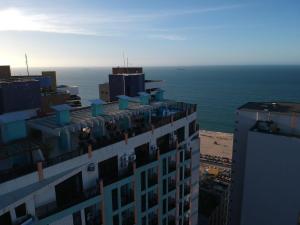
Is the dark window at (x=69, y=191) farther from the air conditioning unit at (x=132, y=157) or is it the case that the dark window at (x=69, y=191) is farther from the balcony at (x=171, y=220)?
the balcony at (x=171, y=220)

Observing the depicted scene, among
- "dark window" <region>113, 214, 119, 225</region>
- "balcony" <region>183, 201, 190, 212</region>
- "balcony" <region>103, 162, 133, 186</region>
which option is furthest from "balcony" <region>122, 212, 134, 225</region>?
"balcony" <region>183, 201, 190, 212</region>

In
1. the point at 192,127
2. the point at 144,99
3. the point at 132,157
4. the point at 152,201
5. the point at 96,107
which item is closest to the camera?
the point at 132,157

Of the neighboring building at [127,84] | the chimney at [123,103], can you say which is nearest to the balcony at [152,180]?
the chimney at [123,103]

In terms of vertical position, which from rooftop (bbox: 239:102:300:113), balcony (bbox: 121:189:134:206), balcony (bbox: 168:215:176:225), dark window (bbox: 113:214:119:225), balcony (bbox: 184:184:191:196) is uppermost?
rooftop (bbox: 239:102:300:113)

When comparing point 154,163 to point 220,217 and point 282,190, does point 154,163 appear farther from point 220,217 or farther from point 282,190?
point 220,217

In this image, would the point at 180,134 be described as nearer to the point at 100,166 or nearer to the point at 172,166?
the point at 172,166

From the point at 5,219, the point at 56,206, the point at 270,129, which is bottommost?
the point at 56,206

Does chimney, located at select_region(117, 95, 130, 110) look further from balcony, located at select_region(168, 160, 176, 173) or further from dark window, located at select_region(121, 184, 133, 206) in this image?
dark window, located at select_region(121, 184, 133, 206)

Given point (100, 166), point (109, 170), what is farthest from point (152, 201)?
point (100, 166)
